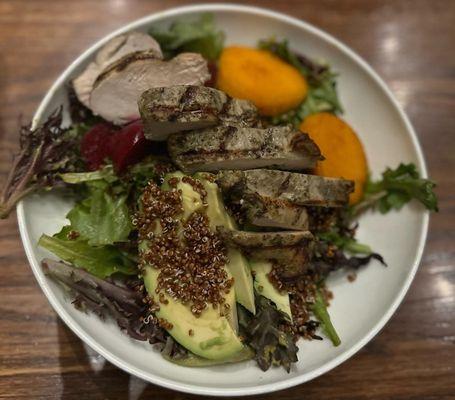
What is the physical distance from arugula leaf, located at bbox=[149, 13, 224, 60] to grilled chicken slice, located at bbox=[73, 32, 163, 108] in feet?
0.54

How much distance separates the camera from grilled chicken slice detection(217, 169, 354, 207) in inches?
77.0

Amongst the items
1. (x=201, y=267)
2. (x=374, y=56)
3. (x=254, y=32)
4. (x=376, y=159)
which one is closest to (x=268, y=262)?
(x=201, y=267)

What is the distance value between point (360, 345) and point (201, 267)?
72 cm

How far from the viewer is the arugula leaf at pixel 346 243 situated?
2332mm

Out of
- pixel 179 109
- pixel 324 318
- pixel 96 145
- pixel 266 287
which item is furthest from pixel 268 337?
pixel 96 145

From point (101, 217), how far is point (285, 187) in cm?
78

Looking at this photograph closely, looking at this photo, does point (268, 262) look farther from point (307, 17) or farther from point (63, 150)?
point (307, 17)

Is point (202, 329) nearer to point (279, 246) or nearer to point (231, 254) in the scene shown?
point (231, 254)

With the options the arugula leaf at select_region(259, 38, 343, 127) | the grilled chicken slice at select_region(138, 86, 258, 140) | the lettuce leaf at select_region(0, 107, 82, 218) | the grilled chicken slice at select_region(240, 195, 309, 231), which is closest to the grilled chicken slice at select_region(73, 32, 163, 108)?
the lettuce leaf at select_region(0, 107, 82, 218)

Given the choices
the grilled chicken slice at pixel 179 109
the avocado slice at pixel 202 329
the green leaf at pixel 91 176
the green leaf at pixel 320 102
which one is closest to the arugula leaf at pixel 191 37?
the green leaf at pixel 320 102

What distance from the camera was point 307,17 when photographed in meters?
3.17

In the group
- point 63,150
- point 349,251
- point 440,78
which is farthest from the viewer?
point 440,78

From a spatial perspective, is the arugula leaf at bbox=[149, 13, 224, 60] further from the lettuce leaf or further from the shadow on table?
the shadow on table

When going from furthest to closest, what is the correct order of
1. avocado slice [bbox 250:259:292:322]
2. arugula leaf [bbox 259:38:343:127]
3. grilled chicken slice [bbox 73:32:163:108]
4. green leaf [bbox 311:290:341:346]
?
arugula leaf [bbox 259:38:343:127], grilled chicken slice [bbox 73:32:163:108], green leaf [bbox 311:290:341:346], avocado slice [bbox 250:259:292:322]
